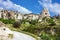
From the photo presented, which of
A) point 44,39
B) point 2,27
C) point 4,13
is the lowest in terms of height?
point 44,39

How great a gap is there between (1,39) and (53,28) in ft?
63.6

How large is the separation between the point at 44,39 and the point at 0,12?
138107 millimetres

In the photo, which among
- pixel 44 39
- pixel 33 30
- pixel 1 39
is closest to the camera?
pixel 1 39

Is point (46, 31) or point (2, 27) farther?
point (46, 31)

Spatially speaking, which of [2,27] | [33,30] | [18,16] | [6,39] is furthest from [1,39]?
[18,16]

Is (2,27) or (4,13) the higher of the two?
(4,13)

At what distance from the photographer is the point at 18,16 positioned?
16750 centimetres

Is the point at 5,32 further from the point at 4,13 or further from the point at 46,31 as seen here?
the point at 4,13

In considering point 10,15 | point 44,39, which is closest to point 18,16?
point 10,15

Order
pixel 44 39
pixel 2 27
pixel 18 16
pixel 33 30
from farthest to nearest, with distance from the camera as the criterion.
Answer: pixel 18 16 → pixel 33 30 → pixel 44 39 → pixel 2 27

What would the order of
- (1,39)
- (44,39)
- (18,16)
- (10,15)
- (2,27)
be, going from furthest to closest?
1. (18,16)
2. (10,15)
3. (44,39)
4. (2,27)
5. (1,39)

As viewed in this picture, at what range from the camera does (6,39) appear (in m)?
18.7

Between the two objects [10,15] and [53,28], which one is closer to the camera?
[53,28]

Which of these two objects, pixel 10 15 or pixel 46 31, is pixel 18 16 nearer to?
pixel 10 15
